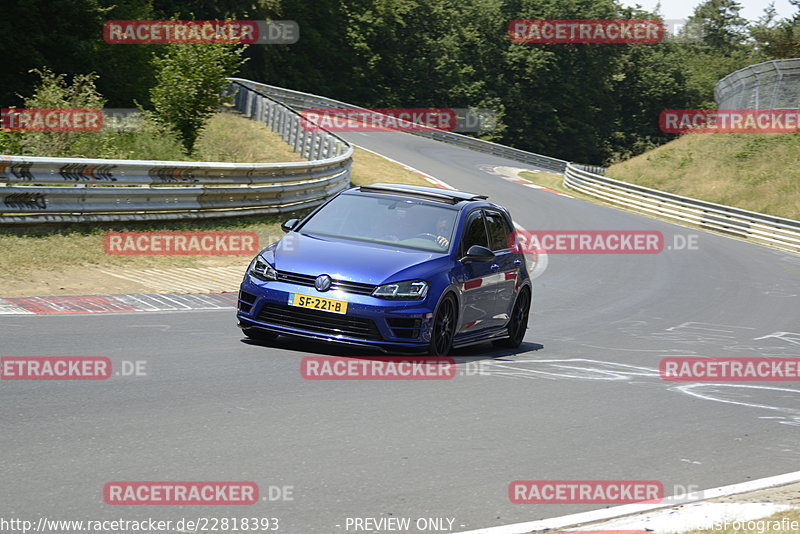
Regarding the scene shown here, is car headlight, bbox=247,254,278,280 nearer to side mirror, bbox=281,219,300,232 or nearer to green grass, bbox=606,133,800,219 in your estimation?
side mirror, bbox=281,219,300,232

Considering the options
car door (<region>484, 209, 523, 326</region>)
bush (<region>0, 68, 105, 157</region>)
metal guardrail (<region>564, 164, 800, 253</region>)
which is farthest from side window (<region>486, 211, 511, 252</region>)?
metal guardrail (<region>564, 164, 800, 253</region>)

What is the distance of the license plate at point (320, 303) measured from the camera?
9469 millimetres

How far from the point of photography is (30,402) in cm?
713

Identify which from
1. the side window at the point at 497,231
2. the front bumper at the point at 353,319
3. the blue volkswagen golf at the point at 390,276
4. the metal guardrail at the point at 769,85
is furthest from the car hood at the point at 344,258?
the metal guardrail at the point at 769,85

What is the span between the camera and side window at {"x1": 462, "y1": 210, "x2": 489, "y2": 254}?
10945mm

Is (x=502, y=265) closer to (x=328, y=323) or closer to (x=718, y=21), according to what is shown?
(x=328, y=323)

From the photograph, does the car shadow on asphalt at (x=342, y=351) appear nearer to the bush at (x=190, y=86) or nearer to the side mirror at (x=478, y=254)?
the side mirror at (x=478, y=254)

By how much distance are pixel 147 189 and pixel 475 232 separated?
25.0 feet

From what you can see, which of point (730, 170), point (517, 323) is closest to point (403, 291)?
point (517, 323)

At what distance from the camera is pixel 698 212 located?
126ft

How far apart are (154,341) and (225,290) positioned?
4.59 m

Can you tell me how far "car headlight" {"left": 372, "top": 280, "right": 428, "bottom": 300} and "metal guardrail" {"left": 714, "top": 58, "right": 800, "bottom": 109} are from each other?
4086 centimetres

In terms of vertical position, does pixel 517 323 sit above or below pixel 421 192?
below

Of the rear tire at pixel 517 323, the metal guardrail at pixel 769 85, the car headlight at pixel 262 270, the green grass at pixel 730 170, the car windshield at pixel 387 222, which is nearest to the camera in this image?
the car headlight at pixel 262 270
